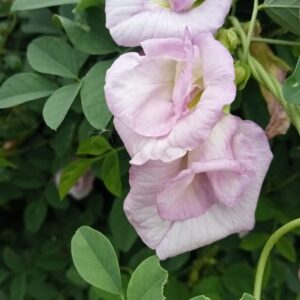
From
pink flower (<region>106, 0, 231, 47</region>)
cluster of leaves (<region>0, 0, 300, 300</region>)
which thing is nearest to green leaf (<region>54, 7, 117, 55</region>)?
cluster of leaves (<region>0, 0, 300, 300</region>)

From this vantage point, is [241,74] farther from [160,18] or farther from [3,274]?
[3,274]

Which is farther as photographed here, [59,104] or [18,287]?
[18,287]

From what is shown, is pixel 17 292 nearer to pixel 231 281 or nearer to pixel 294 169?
pixel 231 281

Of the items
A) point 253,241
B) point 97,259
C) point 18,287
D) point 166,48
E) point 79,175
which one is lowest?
point 18,287

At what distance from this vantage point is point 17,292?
1000 millimetres

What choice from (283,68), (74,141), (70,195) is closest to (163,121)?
(283,68)

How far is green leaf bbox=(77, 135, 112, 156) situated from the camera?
73cm

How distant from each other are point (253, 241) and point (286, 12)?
31cm

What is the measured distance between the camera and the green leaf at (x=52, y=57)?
0.73 metres

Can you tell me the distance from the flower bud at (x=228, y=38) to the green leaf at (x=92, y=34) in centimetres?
14

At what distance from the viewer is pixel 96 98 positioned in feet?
2.09

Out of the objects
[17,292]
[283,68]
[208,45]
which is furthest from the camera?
[17,292]

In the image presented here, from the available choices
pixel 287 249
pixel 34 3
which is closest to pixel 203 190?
pixel 34 3

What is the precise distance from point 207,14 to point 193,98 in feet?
0.22
